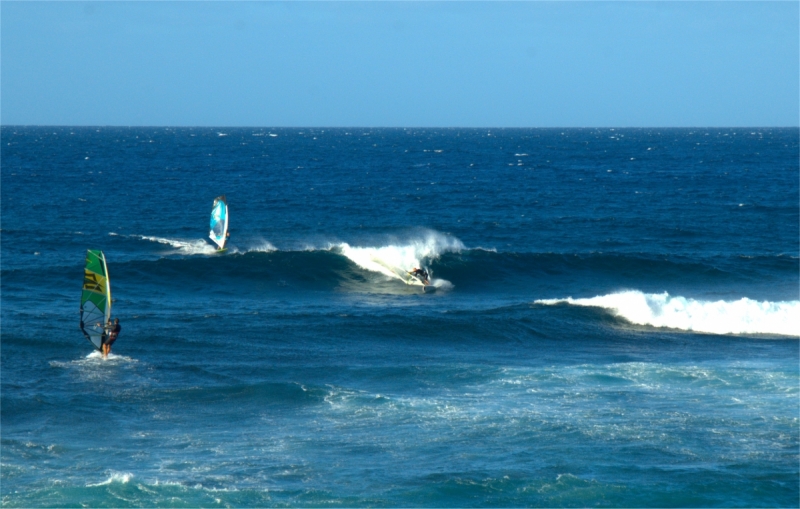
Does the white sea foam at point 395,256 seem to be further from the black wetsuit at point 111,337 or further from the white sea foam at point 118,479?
the white sea foam at point 118,479

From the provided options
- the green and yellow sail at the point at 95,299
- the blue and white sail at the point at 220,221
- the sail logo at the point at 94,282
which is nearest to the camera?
the green and yellow sail at the point at 95,299

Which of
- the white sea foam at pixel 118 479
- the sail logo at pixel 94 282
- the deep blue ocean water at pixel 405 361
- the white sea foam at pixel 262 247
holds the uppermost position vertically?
the sail logo at pixel 94 282

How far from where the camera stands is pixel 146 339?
1002 inches

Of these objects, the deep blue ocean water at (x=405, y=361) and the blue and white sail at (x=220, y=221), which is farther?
the blue and white sail at (x=220, y=221)

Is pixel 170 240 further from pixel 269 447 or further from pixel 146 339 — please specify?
pixel 269 447

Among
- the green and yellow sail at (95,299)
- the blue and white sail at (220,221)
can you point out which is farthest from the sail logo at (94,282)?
the blue and white sail at (220,221)

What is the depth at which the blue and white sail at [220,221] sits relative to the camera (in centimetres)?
4150

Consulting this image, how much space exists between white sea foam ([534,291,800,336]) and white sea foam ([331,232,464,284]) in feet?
27.8

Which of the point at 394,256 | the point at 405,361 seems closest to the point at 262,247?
the point at 394,256

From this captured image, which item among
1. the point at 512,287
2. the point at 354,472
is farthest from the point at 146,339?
the point at 512,287

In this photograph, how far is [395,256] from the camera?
130 feet

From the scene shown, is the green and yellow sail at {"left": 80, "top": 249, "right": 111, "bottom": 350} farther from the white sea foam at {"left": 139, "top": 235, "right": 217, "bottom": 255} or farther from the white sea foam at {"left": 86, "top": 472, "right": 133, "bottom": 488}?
the white sea foam at {"left": 139, "top": 235, "right": 217, "bottom": 255}

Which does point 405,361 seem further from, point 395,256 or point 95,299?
point 395,256

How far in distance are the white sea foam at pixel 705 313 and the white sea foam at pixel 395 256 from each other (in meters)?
8.47
